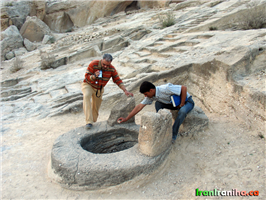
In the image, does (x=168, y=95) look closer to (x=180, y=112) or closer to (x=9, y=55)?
(x=180, y=112)

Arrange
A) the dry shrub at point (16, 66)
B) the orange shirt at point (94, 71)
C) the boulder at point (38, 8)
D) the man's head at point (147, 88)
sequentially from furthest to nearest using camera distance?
the boulder at point (38, 8), the dry shrub at point (16, 66), the orange shirt at point (94, 71), the man's head at point (147, 88)

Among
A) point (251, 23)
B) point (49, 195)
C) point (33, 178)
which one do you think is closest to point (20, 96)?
point (33, 178)

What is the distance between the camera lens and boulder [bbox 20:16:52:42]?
560 inches

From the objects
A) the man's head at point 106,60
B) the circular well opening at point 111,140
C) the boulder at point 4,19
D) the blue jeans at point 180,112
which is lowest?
the circular well opening at point 111,140

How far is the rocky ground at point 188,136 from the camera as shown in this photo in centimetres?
243

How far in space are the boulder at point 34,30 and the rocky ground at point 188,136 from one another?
8892 mm

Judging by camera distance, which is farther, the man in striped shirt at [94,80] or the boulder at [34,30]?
the boulder at [34,30]

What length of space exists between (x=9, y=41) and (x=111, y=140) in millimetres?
13159

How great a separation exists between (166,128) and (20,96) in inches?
233

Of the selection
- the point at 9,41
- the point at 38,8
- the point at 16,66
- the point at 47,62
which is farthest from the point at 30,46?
the point at 47,62

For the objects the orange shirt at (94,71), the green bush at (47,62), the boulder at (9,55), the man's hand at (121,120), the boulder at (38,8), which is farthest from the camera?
the boulder at (38,8)

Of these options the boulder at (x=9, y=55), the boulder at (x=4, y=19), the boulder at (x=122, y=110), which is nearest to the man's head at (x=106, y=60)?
the boulder at (x=122, y=110)

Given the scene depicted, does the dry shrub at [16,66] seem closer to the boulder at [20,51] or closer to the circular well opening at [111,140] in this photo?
the boulder at [20,51]

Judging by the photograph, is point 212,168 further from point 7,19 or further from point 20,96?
point 7,19
